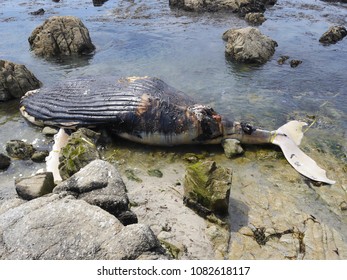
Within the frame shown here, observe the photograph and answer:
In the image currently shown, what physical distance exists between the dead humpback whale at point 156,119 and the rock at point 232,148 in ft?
0.58

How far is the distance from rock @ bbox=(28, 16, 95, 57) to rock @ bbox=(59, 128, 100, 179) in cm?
718

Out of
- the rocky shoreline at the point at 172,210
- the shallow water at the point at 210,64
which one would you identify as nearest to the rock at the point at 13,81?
the shallow water at the point at 210,64

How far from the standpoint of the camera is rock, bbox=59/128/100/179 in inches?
249

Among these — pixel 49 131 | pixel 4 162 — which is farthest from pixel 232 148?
pixel 4 162

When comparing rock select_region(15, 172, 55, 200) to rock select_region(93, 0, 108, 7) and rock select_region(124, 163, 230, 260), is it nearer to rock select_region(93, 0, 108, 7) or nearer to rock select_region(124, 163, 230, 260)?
rock select_region(124, 163, 230, 260)

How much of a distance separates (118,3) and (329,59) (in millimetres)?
Answer: 15080

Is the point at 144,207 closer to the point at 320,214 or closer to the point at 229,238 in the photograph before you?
the point at 229,238

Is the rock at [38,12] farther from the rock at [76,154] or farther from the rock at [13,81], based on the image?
the rock at [76,154]

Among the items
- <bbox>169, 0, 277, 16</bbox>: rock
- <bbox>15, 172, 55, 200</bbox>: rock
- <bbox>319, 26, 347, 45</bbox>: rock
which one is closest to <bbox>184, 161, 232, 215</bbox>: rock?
<bbox>15, 172, 55, 200</bbox>: rock

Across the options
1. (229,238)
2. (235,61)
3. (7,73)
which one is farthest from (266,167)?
(7,73)

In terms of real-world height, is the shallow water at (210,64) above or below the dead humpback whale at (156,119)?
below

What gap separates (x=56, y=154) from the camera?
281 inches

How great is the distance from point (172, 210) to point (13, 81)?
678cm

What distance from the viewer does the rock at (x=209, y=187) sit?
5.40 metres
